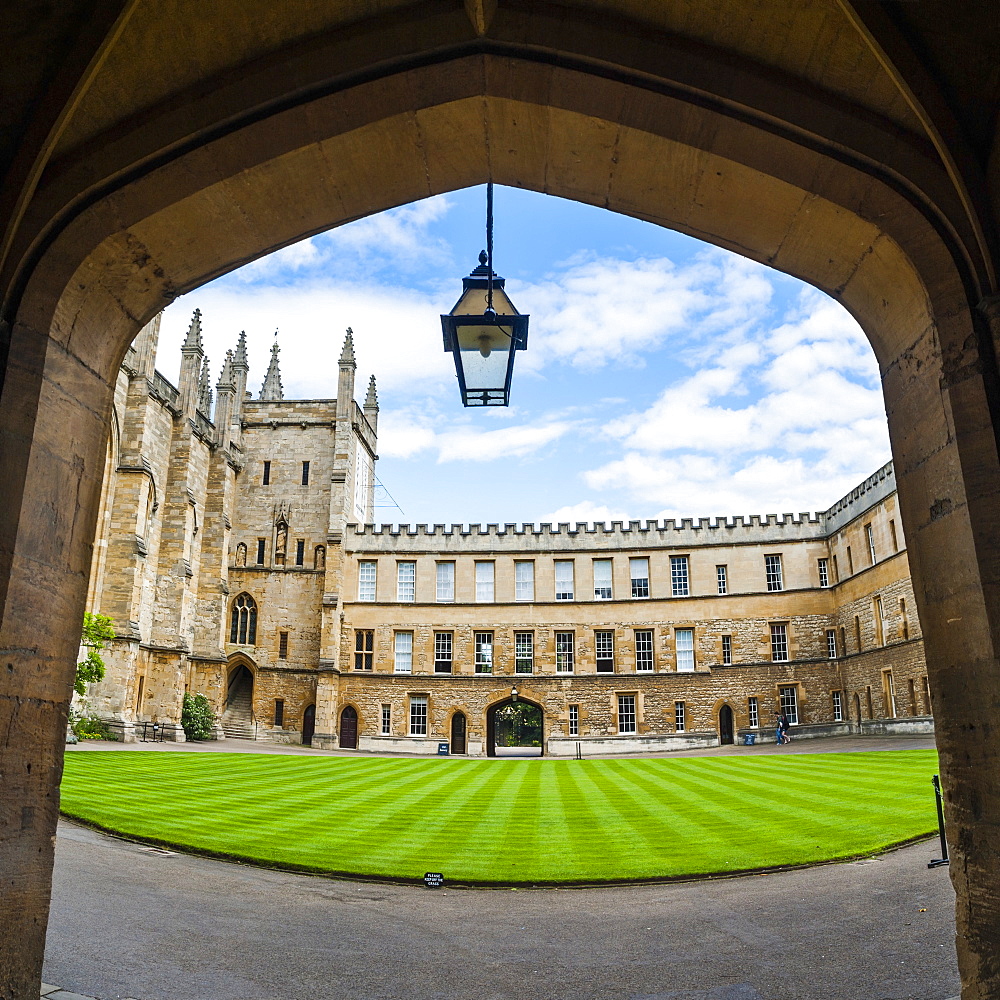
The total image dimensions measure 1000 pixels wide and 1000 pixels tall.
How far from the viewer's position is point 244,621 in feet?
130

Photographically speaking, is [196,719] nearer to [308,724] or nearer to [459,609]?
[308,724]

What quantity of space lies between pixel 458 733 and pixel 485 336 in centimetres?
3424

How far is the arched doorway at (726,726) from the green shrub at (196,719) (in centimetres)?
2128

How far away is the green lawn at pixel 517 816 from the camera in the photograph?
9438mm

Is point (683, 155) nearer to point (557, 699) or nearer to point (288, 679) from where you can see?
point (557, 699)

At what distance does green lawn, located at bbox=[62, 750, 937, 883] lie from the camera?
372 inches

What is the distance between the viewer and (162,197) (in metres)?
4.55

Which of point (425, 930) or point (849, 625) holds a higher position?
point (849, 625)

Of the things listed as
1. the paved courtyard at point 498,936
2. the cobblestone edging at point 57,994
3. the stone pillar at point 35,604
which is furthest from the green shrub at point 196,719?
the stone pillar at point 35,604

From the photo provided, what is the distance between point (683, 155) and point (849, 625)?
34041mm

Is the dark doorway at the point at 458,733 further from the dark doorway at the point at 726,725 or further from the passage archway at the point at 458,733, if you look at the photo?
the dark doorway at the point at 726,725

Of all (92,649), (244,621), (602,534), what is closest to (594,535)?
(602,534)

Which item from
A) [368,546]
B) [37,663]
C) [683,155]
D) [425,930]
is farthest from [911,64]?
[368,546]

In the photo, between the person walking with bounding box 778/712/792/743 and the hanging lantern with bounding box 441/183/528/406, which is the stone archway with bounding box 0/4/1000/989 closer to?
the hanging lantern with bounding box 441/183/528/406
